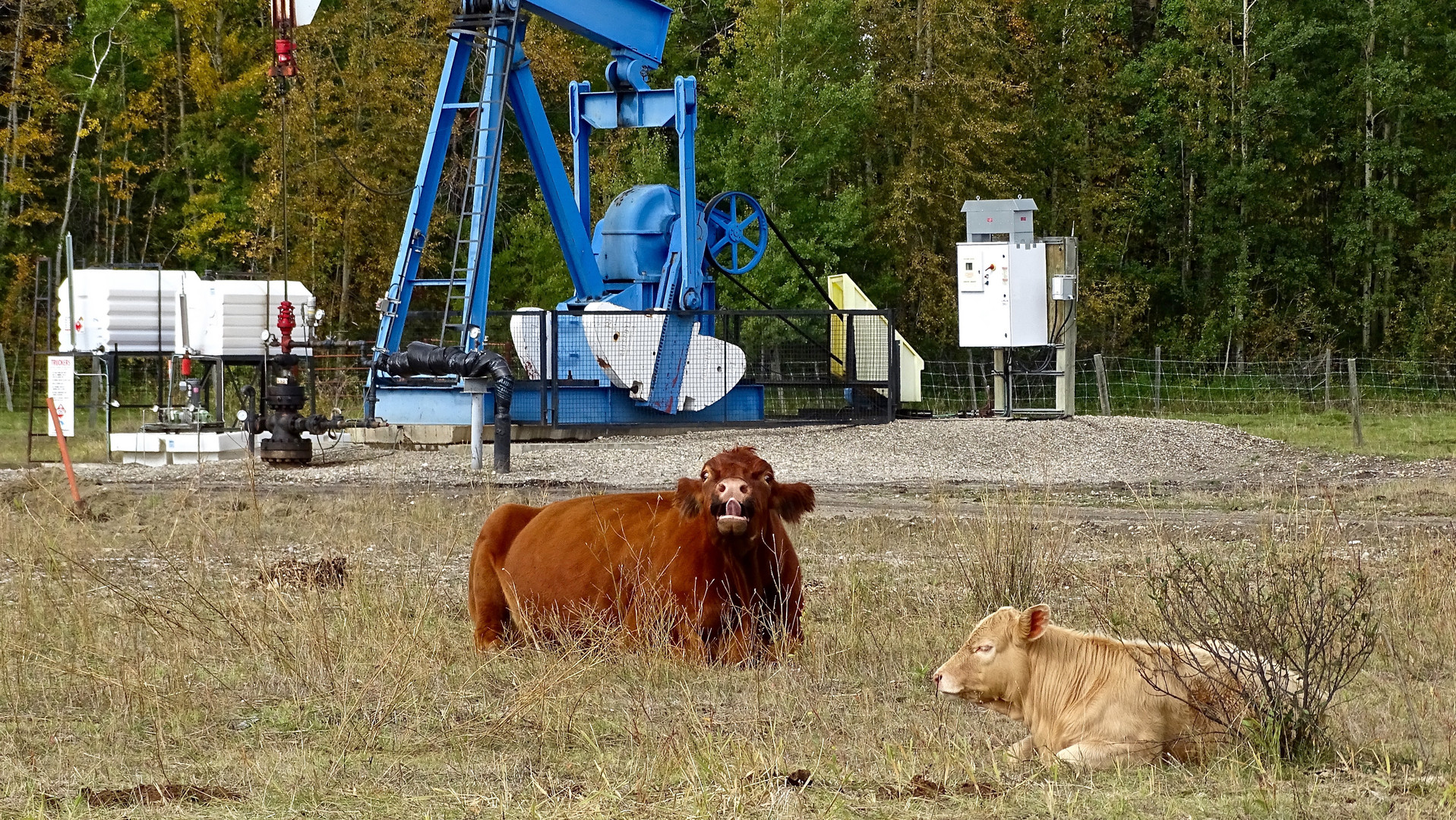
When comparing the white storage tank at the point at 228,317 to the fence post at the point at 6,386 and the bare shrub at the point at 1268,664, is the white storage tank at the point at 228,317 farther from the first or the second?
the bare shrub at the point at 1268,664

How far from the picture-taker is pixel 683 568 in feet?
25.0

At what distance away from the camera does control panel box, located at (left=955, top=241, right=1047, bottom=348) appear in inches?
1056

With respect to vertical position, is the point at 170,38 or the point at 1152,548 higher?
the point at 170,38

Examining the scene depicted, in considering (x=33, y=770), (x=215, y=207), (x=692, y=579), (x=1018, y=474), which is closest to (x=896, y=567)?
(x=692, y=579)

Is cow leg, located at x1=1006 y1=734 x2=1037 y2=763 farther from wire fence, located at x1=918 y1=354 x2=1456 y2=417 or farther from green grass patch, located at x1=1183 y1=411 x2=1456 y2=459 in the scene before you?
wire fence, located at x1=918 y1=354 x2=1456 y2=417

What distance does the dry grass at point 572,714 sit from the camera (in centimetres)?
520

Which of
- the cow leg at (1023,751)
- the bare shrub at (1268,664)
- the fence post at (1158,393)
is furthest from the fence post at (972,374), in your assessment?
the cow leg at (1023,751)

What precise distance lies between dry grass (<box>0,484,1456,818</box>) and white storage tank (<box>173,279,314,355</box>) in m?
12.1

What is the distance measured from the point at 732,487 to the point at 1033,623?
1.82 metres

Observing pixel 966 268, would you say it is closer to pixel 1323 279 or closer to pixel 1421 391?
pixel 1421 391

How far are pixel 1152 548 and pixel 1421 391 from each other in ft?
79.3

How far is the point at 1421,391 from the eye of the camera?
3294 centimetres

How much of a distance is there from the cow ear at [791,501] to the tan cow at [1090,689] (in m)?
1.83

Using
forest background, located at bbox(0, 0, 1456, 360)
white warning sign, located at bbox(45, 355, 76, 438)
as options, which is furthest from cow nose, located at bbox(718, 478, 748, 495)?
forest background, located at bbox(0, 0, 1456, 360)
